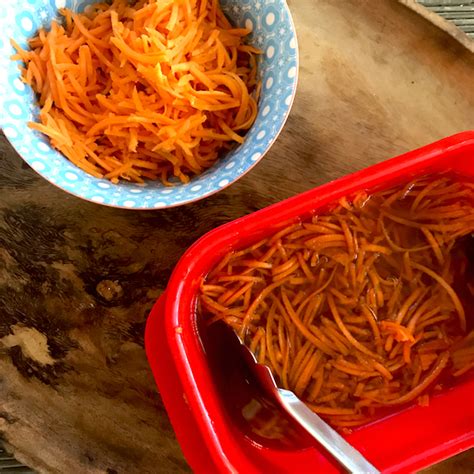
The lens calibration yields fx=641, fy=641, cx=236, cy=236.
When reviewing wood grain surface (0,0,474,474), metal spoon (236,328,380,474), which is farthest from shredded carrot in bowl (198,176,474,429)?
wood grain surface (0,0,474,474)

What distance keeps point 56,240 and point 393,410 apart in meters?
0.71

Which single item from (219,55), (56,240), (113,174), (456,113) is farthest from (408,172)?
(56,240)

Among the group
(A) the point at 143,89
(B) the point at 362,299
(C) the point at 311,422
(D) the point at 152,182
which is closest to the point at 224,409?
(C) the point at 311,422

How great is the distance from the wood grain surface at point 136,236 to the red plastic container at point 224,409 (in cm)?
12

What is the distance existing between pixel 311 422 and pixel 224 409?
15 cm

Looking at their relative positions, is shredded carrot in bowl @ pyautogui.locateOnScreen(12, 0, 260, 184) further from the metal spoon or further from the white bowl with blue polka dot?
the metal spoon

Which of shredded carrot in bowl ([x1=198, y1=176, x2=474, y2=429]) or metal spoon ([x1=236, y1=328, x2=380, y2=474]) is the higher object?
shredded carrot in bowl ([x1=198, y1=176, x2=474, y2=429])

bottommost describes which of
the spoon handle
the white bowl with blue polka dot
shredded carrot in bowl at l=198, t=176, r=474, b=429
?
the spoon handle

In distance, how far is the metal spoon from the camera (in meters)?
0.98

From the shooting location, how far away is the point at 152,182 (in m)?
1.19

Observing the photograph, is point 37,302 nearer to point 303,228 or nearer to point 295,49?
point 303,228

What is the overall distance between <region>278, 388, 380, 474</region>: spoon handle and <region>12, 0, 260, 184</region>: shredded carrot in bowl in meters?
0.45

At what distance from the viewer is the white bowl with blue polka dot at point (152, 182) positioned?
110cm

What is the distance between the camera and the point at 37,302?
4.03 ft
